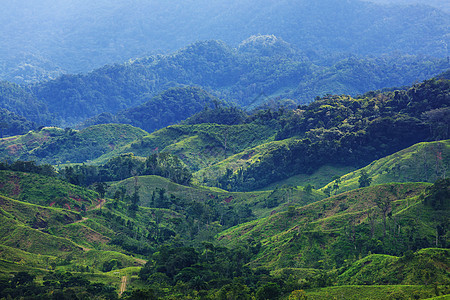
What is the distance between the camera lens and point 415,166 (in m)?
93.8

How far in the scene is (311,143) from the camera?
122 m

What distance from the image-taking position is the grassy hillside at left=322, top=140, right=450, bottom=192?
91.1 meters

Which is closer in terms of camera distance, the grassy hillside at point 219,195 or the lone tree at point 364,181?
the lone tree at point 364,181

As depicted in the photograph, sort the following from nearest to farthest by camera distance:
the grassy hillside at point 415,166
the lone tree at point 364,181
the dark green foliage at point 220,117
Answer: the grassy hillside at point 415,166
the lone tree at point 364,181
the dark green foliage at point 220,117

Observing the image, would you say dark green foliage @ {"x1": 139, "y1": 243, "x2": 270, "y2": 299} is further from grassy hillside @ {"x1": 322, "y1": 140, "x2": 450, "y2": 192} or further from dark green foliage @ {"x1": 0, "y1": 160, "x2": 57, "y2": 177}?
grassy hillside @ {"x1": 322, "y1": 140, "x2": 450, "y2": 192}

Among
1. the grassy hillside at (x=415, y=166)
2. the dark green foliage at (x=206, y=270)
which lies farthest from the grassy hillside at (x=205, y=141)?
the dark green foliage at (x=206, y=270)

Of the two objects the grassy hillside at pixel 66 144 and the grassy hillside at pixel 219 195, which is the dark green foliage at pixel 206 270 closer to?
the grassy hillside at pixel 219 195

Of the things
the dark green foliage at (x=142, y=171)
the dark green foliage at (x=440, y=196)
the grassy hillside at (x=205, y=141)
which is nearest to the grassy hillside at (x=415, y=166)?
the dark green foliage at (x=440, y=196)

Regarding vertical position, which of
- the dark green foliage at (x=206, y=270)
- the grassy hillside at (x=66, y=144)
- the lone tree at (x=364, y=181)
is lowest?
the dark green foliage at (x=206, y=270)

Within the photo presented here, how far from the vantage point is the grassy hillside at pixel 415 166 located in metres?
91.1

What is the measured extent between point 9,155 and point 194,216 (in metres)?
94.6

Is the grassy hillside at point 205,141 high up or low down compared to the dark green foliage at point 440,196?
up

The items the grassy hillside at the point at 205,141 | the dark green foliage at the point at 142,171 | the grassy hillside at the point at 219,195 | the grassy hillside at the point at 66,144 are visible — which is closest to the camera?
the grassy hillside at the point at 219,195

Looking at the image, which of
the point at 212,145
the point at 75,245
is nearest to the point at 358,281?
the point at 75,245
